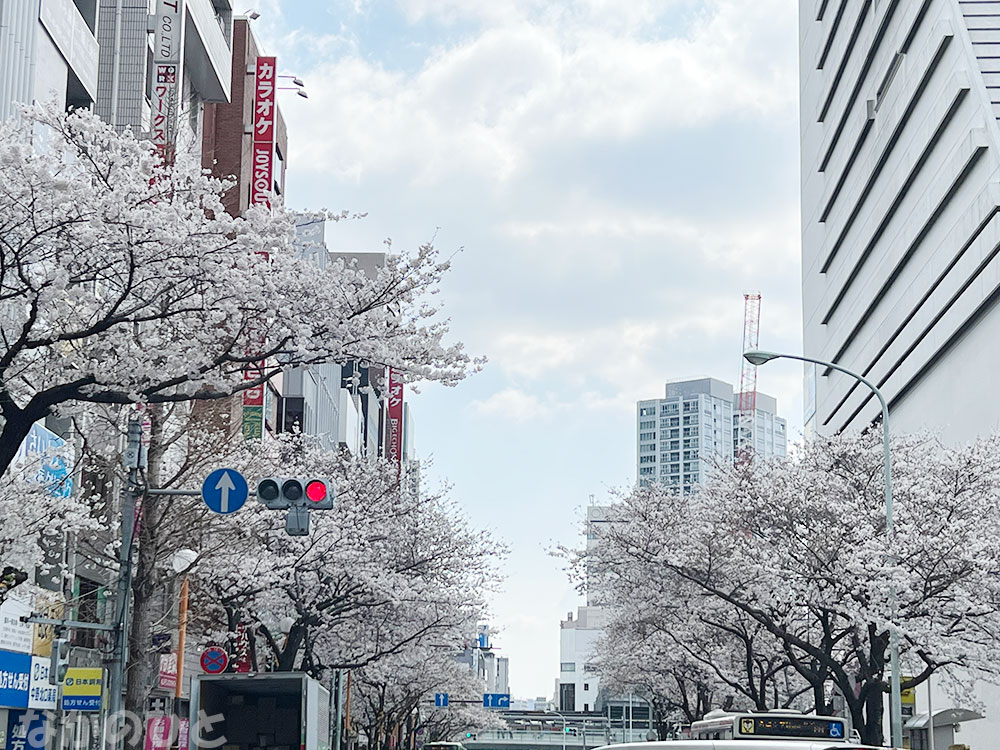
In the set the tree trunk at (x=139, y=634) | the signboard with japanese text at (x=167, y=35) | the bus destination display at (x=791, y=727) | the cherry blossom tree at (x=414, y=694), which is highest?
the signboard with japanese text at (x=167, y=35)

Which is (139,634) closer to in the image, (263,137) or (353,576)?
(353,576)

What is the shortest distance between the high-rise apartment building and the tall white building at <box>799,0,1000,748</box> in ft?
0.32

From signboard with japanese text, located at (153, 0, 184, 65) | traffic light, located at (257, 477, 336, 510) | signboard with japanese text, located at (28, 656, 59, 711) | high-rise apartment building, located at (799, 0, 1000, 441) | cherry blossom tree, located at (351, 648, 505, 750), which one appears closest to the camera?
traffic light, located at (257, 477, 336, 510)

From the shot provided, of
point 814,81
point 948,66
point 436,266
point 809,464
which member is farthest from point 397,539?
point 814,81

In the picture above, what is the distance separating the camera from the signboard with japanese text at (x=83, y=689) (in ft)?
69.5

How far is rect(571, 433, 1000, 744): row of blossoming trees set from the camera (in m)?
26.6

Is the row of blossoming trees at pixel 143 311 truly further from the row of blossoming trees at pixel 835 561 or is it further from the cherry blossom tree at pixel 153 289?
the row of blossoming trees at pixel 835 561

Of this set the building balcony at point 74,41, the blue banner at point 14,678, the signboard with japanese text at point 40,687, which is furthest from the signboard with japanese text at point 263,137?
the blue banner at point 14,678

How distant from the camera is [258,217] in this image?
54.0ft

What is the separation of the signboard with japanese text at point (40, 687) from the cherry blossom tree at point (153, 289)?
43.0 feet

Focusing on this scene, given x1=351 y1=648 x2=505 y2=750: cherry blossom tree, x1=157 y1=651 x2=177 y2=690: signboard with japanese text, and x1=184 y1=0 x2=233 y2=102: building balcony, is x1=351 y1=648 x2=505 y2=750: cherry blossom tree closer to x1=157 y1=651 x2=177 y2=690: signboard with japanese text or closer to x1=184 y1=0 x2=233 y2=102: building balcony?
x1=157 y1=651 x2=177 y2=690: signboard with japanese text

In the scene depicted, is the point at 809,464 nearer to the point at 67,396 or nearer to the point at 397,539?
the point at 397,539

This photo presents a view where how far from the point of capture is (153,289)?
49.3 feet

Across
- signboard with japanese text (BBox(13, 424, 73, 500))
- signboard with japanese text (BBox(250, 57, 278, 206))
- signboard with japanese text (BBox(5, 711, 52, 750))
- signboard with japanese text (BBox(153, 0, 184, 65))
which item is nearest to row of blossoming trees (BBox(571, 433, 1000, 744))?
signboard with japanese text (BBox(13, 424, 73, 500))
